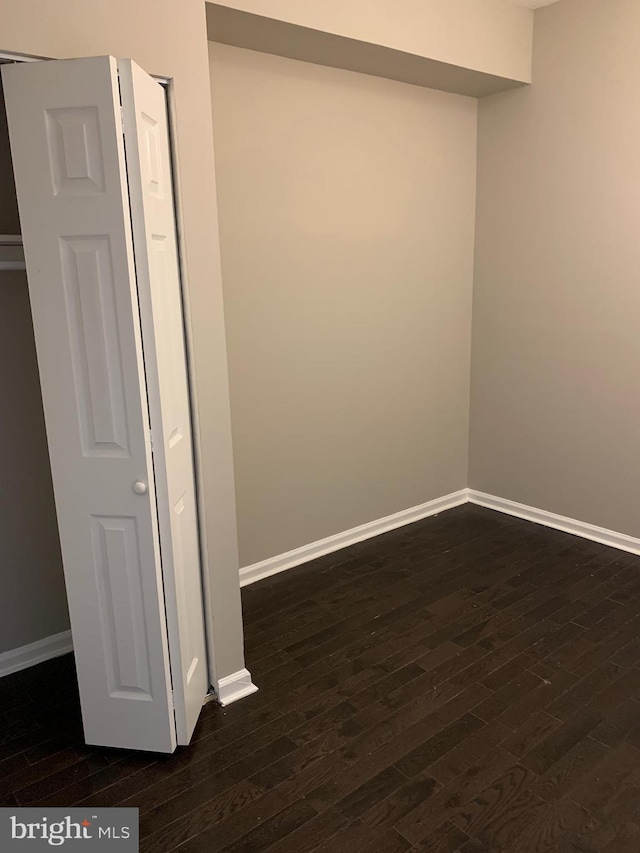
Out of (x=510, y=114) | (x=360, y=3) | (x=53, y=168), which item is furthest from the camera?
(x=510, y=114)

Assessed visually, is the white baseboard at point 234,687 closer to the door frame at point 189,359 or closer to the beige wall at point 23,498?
the door frame at point 189,359

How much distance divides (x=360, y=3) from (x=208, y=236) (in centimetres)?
144

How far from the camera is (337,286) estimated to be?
3.49 m

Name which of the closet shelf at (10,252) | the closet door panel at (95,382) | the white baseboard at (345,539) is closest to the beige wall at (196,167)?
the closet door panel at (95,382)

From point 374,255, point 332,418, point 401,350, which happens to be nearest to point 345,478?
point 332,418

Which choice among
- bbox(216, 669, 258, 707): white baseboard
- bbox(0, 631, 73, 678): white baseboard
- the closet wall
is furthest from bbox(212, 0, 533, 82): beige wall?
bbox(0, 631, 73, 678): white baseboard

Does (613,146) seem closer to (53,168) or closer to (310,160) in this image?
(310,160)

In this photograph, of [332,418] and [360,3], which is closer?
[360,3]

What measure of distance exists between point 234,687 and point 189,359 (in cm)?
127

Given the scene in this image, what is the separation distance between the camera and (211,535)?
7.68ft

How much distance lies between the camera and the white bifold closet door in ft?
5.77

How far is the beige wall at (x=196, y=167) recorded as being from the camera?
1.81 meters

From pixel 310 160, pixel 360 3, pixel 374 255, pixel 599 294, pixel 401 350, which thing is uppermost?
pixel 360 3

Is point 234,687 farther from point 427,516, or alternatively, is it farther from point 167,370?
point 427,516
